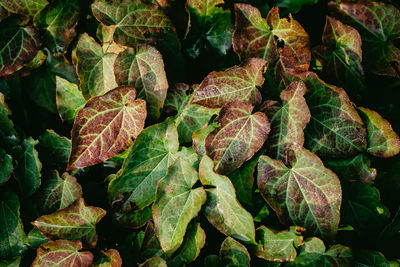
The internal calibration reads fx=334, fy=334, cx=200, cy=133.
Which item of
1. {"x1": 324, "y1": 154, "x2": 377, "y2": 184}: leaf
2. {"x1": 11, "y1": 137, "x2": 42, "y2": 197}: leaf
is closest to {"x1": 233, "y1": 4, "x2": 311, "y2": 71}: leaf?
{"x1": 324, "y1": 154, "x2": 377, "y2": 184}: leaf

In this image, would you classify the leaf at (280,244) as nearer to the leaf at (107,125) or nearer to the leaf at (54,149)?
the leaf at (107,125)

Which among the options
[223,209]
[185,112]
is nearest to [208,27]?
[185,112]

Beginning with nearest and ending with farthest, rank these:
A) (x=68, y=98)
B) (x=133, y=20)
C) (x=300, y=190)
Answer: (x=300, y=190) < (x=133, y=20) < (x=68, y=98)

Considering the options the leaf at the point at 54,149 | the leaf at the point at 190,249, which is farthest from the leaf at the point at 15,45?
the leaf at the point at 190,249

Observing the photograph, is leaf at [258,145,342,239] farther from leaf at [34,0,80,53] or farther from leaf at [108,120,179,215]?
→ leaf at [34,0,80,53]

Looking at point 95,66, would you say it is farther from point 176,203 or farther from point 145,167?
point 176,203
